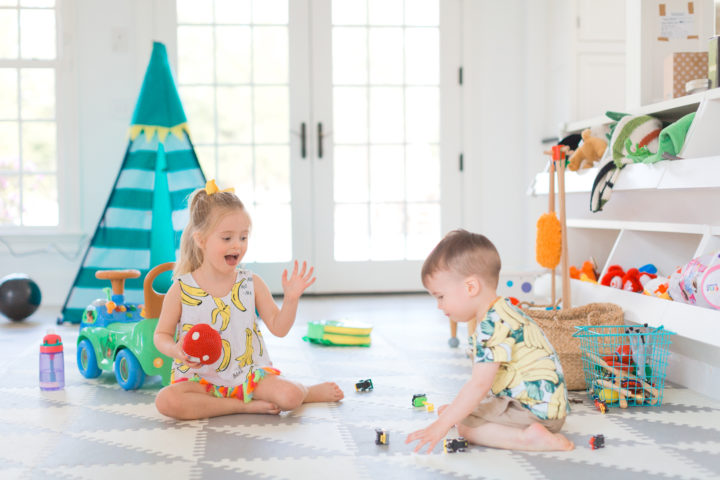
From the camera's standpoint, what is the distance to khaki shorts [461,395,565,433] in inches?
73.8

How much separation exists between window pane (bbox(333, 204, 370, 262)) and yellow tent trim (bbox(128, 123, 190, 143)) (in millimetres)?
1282

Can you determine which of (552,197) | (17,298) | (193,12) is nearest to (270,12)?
(193,12)

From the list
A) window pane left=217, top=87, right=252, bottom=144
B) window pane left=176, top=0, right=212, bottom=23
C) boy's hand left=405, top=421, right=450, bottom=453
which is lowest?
boy's hand left=405, top=421, right=450, bottom=453

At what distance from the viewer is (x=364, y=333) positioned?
331 cm

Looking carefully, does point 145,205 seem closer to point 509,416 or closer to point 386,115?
point 386,115

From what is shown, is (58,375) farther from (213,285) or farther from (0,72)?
(0,72)

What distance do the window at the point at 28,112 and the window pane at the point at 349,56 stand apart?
5.75 feet

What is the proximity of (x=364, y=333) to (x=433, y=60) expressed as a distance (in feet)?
8.23

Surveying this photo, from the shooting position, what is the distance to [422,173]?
5223 millimetres

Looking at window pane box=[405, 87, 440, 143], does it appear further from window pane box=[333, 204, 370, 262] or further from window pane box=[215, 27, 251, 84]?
window pane box=[215, 27, 251, 84]

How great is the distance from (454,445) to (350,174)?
3.47 meters

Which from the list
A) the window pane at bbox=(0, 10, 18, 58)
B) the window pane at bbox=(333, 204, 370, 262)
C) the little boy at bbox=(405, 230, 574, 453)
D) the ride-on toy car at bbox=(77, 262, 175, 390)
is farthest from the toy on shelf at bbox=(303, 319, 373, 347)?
the window pane at bbox=(0, 10, 18, 58)

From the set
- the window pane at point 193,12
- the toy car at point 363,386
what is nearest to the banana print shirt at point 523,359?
the toy car at point 363,386

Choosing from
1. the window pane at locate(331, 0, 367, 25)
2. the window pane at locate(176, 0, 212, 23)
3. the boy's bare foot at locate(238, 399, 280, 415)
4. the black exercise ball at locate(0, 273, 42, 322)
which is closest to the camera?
the boy's bare foot at locate(238, 399, 280, 415)
